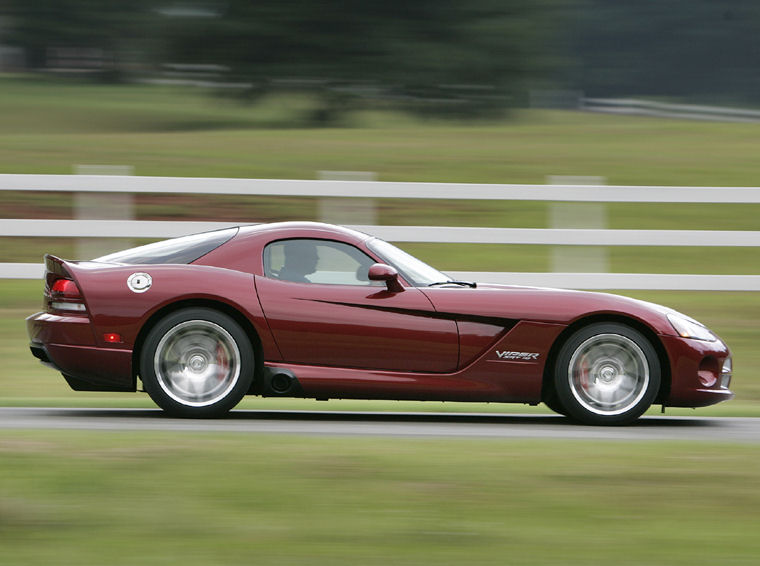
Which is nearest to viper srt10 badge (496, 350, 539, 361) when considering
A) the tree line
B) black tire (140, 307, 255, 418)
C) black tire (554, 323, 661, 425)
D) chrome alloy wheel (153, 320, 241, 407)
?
black tire (554, 323, 661, 425)

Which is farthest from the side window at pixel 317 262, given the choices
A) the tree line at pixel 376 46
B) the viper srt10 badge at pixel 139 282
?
the tree line at pixel 376 46

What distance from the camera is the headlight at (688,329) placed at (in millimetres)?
7770

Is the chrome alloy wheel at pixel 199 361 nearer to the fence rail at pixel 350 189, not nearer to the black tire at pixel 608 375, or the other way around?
the black tire at pixel 608 375

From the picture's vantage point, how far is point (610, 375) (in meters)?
7.73

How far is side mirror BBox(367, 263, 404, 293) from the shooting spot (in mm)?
7461

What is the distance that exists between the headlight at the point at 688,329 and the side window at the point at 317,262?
1.82 metres

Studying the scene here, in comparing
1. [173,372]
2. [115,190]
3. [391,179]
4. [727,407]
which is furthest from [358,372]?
[391,179]

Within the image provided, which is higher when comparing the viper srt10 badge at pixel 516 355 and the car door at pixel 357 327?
the car door at pixel 357 327

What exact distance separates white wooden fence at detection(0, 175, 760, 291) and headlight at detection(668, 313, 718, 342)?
3.82 metres

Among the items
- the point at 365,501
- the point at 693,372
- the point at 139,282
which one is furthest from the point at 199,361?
the point at 693,372

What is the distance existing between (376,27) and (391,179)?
10813 mm

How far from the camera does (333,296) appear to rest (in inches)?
297

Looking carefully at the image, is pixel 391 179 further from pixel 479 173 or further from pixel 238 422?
pixel 238 422

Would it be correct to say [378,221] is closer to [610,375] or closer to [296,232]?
[296,232]
